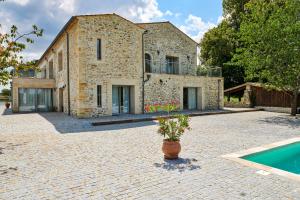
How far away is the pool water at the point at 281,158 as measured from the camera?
724cm

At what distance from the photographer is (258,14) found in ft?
60.8

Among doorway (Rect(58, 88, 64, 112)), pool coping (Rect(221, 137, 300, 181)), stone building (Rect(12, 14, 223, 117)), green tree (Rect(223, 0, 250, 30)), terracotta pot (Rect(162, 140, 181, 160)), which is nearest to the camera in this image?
pool coping (Rect(221, 137, 300, 181))

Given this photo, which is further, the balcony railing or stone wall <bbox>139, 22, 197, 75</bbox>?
the balcony railing

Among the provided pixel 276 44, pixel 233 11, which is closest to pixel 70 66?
pixel 276 44

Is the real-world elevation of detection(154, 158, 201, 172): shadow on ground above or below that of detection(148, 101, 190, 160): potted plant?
below

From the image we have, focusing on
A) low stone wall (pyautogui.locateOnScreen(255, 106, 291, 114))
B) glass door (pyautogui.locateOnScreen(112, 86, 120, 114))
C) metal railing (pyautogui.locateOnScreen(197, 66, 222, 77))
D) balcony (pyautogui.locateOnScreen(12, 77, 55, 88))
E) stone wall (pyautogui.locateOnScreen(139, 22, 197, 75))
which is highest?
stone wall (pyautogui.locateOnScreen(139, 22, 197, 75))

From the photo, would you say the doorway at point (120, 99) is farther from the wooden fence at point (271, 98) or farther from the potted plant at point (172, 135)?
the wooden fence at point (271, 98)

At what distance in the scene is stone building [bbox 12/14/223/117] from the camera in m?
16.4

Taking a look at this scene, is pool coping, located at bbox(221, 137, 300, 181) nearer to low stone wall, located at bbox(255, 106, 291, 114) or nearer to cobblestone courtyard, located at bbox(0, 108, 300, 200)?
cobblestone courtyard, located at bbox(0, 108, 300, 200)

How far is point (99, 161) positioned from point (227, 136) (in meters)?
5.81

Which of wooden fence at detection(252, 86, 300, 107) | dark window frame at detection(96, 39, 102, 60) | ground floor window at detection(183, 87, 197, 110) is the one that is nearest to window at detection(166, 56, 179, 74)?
ground floor window at detection(183, 87, 197, 110)

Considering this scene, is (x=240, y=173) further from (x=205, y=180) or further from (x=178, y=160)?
(x=178, y=160)

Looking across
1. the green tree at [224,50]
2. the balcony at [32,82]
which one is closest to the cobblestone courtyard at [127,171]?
the balcony at [32,82]

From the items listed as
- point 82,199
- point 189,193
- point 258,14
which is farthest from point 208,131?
point 258,14
